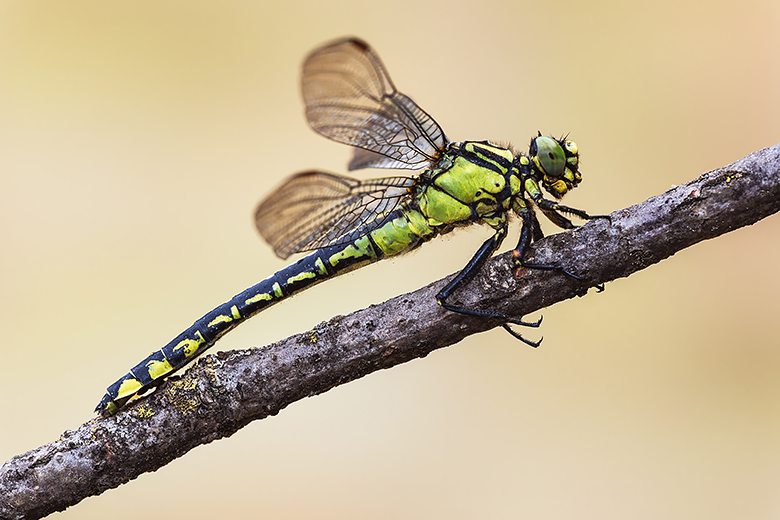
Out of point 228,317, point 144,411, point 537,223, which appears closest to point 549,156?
point 537,223

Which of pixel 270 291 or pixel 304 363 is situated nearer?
pixel 304 363

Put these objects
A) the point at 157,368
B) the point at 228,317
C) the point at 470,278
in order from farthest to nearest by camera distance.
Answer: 1. the point at 228,317
2. the point at 157,368
3. the point at 470,278

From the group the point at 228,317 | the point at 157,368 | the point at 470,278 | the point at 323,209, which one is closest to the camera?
the point at 470,278

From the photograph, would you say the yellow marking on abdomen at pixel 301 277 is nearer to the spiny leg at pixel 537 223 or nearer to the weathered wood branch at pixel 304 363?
the weathered wood branch at pixel 304 363

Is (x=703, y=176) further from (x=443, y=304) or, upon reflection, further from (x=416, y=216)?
(x=416, y=216)

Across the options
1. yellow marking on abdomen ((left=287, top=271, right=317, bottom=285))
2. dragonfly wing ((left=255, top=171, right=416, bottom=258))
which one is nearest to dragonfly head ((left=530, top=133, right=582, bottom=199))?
dragonfly wing ((left=255, top=171, right=416, bottom=258))

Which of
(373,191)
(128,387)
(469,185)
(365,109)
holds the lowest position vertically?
(128,387)

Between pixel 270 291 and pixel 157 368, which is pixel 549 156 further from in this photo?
pixel 157 368

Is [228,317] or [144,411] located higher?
[228,317]
